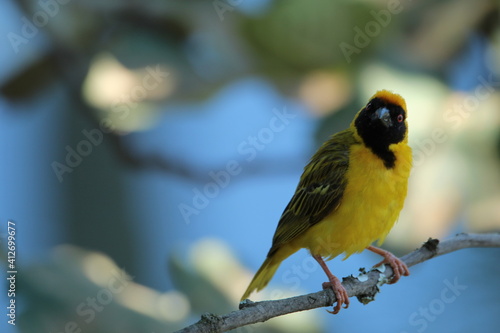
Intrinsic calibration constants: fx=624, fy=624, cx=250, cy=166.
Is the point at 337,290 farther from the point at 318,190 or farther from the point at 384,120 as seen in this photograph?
the point at 384,120

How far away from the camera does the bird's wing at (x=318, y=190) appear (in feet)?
7.78

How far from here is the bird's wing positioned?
7.78 feet

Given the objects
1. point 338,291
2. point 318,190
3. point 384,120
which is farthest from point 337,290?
point 384,120

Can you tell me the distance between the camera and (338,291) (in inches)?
85.1

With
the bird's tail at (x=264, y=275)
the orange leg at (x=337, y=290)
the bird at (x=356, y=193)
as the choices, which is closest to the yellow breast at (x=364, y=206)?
the bird at (x=356, y=193)

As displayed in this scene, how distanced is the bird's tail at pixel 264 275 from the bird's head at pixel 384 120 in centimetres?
63

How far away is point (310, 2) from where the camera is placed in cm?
266

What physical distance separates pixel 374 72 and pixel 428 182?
0.53 meters

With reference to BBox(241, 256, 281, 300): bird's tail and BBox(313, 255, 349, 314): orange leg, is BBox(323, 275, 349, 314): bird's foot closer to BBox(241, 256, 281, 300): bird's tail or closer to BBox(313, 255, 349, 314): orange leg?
BBox(313, 255, 349, 314): orange leg

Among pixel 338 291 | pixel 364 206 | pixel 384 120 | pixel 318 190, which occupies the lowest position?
pixel 338 291

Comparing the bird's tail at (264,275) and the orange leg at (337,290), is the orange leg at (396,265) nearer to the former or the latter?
the orange leg at (337,290)

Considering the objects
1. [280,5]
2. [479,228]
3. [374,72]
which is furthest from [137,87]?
[479,228]

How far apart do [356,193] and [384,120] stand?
32 cm

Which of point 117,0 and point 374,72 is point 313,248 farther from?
point 117,0
